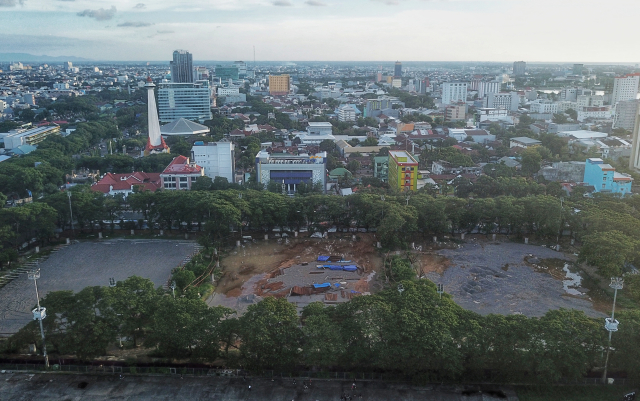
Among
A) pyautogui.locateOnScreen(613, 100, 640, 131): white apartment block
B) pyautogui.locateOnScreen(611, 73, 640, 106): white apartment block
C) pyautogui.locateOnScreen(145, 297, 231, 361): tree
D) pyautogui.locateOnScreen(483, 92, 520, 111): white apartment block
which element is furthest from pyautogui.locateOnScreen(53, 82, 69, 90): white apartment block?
pyautogui.locateOnScreen(145, 297, 231, 361): tree

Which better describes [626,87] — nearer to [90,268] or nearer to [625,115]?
[625,115]

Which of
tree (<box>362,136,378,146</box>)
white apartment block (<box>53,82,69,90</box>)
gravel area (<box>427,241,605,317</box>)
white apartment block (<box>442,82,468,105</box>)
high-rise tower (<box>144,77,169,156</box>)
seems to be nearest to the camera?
gravel area (<box>427,241,605,317</box>)

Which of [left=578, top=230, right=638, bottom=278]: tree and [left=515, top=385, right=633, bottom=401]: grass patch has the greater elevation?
[left=578, top=230, right=638, bottom=278]: tree

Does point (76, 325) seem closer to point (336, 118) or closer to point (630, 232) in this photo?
point (630, 232)

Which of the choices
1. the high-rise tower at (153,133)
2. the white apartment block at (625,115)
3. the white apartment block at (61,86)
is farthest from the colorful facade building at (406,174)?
the white apartment block at (61,86)

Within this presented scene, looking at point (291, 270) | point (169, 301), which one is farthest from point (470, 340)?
point (291, 270)

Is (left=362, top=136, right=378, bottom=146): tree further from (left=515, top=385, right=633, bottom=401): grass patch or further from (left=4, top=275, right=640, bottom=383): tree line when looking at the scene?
(left=515, top=385, right=633, bottom=401): grass patch

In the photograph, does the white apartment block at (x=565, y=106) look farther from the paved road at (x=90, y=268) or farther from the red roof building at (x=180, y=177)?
the paved road at (x=90, y=268)
